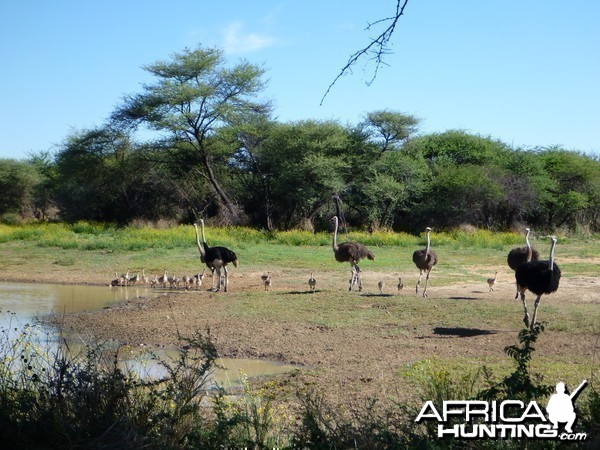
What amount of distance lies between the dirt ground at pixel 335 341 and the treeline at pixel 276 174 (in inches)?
847

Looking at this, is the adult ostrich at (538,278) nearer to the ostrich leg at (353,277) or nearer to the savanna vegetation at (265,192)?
the ostrich leg at (353,277)

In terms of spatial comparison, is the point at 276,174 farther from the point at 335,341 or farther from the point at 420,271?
the point at 335,341

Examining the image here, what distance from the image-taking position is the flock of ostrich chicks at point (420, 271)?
13.4 meters

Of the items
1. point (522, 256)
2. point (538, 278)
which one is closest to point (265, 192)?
point (522, 256)

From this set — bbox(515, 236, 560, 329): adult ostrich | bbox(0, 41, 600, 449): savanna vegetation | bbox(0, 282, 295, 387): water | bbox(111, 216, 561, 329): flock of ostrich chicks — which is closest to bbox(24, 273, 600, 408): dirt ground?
bbox(515, 236, 560, 329): adult ostrich

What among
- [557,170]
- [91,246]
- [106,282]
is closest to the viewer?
[106,282]

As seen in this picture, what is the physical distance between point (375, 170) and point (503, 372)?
28875mm

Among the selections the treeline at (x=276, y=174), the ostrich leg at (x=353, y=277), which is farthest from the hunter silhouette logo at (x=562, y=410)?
the treeline at (x=276, y=174)

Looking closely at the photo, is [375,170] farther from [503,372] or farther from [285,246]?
[503,372]

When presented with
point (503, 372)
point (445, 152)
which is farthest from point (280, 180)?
point (503, 372)

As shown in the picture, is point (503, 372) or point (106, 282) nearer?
point (503, 372)

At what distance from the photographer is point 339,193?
3856 centimetres

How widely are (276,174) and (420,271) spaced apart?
71.5ft

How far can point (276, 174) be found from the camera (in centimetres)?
3984
